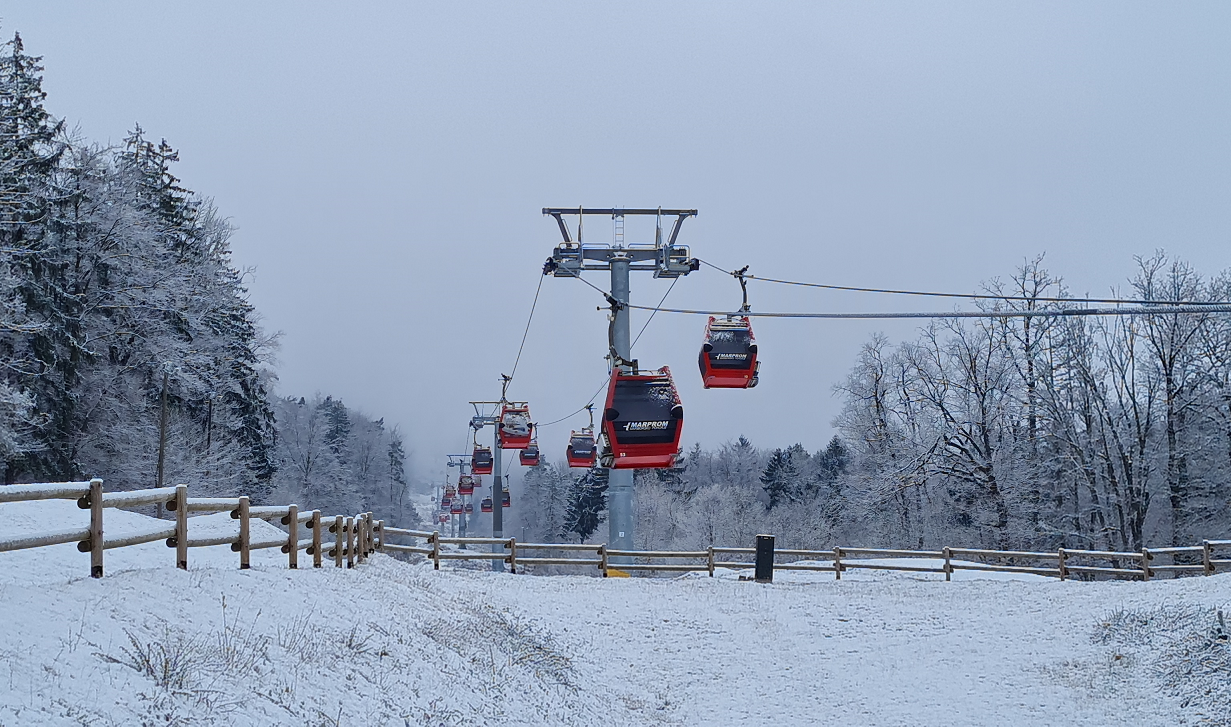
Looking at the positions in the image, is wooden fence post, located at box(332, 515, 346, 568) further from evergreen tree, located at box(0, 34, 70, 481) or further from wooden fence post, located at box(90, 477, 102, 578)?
evergreen tree, located at box(0, 34, 70, 481)

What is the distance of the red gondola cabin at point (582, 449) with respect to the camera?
115 feet

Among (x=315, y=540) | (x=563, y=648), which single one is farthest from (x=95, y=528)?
(x=563, y=648)

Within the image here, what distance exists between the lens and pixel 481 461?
46.0 metres

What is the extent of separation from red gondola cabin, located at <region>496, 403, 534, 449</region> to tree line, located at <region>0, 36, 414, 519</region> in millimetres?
11839

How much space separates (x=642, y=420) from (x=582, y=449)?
682 inches

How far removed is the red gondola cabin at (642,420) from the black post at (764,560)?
312 inches

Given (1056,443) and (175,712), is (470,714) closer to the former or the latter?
(175,712)

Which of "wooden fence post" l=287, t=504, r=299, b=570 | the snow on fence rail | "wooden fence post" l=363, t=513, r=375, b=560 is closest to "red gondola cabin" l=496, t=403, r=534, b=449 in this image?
"wooden fence post" l=363, t=513, r=375, b=560

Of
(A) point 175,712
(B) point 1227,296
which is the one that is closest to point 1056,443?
(B) point 1227,296

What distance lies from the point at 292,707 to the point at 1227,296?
38991 millimetres

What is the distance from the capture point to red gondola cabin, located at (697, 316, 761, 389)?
19.5 meters

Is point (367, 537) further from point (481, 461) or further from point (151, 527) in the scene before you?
point (481, 461)

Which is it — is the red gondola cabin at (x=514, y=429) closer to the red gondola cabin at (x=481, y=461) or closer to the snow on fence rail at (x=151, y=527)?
the red gondola cabin at (x=481, y=461)

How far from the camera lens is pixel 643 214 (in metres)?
23.3
